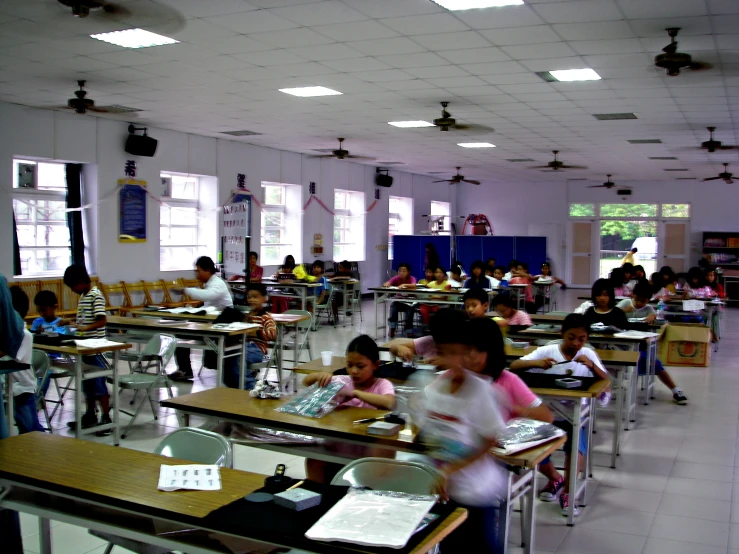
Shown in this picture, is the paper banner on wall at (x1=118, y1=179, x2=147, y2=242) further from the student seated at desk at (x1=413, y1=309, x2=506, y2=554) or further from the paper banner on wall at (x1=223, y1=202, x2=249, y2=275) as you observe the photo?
the student seated at desk at (x1=413, y1=309, x2=506, y2=554)

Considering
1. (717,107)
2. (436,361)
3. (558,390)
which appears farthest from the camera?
(717,107)

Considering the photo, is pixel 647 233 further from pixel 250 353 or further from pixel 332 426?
pixel 332 426

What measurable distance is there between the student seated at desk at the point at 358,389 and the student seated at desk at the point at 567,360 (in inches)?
48.2

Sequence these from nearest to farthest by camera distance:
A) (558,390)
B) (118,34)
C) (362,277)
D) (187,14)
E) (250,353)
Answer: (558,390) → (187,14) → (118,34) → (250,353) → (362,277)

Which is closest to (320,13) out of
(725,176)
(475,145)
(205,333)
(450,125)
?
(205,333)

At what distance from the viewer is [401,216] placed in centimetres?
1909

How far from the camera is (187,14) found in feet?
17.6

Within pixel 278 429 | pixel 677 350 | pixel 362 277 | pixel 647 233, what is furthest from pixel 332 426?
pixel 647 233

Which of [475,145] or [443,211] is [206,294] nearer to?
[475,145]

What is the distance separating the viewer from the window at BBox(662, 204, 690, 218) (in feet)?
63.0

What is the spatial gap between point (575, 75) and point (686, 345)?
4092 mm

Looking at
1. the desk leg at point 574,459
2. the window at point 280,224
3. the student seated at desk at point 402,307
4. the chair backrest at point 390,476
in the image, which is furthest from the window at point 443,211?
the chair backrest at point 390,476

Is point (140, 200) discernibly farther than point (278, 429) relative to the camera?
Yes

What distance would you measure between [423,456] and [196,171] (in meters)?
10.0
